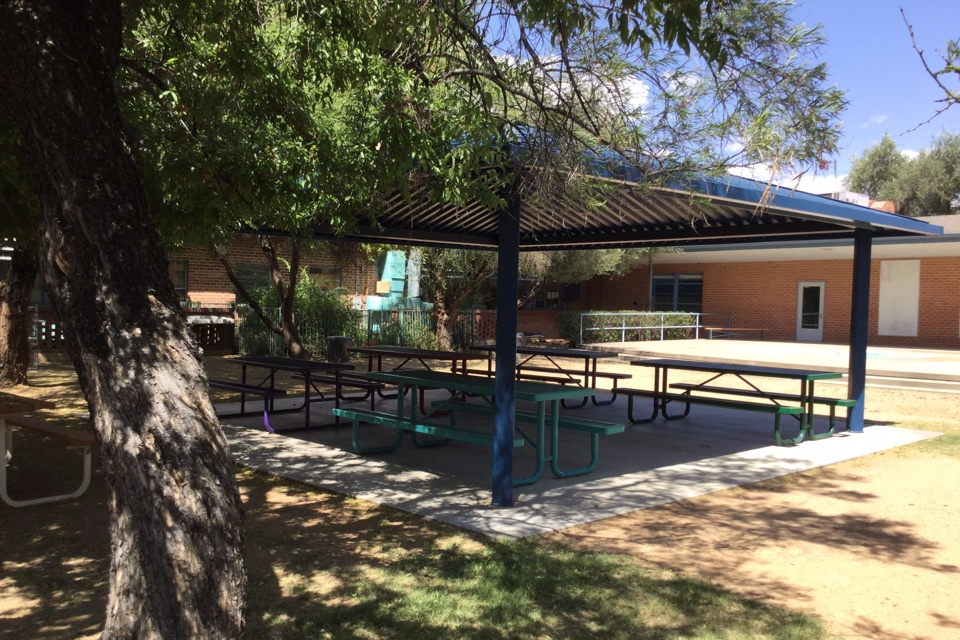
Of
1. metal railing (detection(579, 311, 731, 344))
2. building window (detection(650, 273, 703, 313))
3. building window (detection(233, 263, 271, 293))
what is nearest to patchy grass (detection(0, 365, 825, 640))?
building window (detection(233, 263, 271, 293))

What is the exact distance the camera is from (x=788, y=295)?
91.0 feet

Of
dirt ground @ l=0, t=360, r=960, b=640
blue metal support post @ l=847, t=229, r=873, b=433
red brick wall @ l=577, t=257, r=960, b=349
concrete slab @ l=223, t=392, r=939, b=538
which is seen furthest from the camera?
red brick wall @ l=577, t=257, r=960, b=349

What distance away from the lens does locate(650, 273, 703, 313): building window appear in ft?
99.5

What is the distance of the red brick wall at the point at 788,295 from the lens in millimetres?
24266

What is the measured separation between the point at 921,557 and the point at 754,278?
2428 centimetres

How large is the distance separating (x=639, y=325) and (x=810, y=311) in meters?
5.68

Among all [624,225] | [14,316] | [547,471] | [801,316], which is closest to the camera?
[547,471]

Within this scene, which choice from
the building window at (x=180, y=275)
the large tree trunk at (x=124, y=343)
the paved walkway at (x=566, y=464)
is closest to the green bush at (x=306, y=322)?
the building window at (x=180, y=275)

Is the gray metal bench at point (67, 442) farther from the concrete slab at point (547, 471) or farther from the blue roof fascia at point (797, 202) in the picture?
the blue roof fascia at point (797, 202)

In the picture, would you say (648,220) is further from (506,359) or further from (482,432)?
(506,359)

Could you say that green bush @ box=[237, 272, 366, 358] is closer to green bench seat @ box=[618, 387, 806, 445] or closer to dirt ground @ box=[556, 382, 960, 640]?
green bench seat @ box=[618, 387, 806, 445]

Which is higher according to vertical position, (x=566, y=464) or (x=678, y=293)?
(x=678, y=293)

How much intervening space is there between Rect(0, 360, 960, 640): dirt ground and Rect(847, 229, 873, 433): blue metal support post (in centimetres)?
225

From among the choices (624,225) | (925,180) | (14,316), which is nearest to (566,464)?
(624,225)
